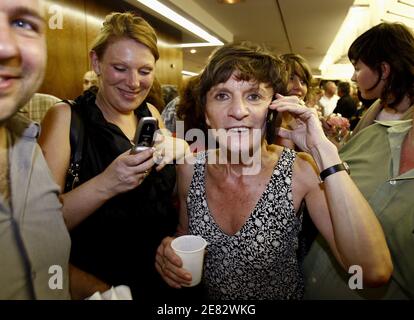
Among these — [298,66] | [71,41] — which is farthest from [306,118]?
[71,41]

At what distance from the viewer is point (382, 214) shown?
1019mm

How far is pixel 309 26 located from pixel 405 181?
5.61 m

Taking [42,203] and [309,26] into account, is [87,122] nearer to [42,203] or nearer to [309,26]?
[42,203]

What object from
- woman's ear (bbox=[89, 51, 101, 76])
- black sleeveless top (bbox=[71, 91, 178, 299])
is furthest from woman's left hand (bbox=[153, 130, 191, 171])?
woman's ear (bbox=[89, 51, 101, 76])

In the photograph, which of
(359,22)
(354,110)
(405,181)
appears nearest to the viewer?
(405,181)

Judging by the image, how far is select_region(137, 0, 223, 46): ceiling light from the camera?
3372mm

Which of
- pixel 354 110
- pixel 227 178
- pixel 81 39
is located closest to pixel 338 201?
pixel 227 178

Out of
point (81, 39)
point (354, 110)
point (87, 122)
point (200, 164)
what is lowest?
point (200, 164)

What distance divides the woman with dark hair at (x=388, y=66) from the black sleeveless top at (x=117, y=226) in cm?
132

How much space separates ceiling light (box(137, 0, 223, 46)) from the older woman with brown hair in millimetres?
2296

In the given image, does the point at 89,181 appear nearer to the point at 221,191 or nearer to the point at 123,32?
the point at 221,191

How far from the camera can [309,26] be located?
5766mm

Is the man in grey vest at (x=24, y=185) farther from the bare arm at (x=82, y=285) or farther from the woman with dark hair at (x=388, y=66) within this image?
the woman with dark hair at (x=388, y=66)

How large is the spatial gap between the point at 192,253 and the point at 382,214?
665 mm
